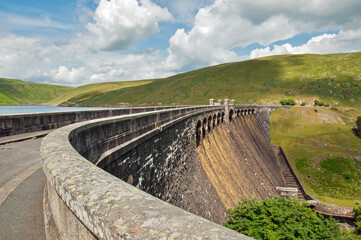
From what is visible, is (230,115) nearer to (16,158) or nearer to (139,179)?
(139,179)

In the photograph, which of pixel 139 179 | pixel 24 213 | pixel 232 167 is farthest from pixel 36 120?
pixel 232 167

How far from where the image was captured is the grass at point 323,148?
131ft

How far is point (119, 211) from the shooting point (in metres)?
1.63

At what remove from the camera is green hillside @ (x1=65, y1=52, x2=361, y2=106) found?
86.2m

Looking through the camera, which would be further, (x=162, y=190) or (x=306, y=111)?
(x=306, y=111)

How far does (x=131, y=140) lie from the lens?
23.1 feet

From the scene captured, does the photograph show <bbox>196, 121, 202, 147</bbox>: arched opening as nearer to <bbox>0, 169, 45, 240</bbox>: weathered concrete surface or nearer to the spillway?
the spillway

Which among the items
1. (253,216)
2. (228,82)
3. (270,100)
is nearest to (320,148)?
(270,100)

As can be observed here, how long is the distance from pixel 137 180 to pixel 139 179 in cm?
18

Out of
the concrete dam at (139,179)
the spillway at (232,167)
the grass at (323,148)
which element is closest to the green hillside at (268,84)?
the grass at (323,148)

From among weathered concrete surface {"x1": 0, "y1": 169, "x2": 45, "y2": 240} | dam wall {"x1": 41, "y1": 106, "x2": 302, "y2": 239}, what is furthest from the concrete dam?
weathered concrete surface {"x1": 0, "y1": 169, "x2": 45, "y2": 240}

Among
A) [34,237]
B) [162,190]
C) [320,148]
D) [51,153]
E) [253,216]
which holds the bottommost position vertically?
[320,148]

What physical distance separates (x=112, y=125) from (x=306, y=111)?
236 ft

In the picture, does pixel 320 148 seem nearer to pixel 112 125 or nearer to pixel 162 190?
pixel 162 190
